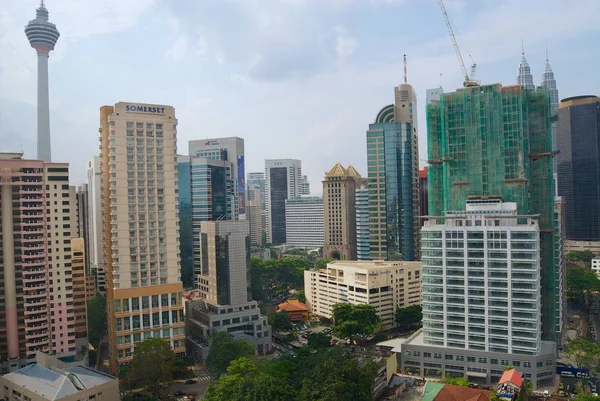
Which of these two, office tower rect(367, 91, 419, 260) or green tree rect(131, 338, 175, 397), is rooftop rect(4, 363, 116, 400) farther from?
office tower rect(367, 91, 419, 260)

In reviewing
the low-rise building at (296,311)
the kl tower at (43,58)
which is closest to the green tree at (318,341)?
the low-rise building at (296,311)

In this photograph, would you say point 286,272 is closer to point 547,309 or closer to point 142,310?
point 142,310

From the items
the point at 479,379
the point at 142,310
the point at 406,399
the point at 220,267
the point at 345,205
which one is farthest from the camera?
the point at 345,205

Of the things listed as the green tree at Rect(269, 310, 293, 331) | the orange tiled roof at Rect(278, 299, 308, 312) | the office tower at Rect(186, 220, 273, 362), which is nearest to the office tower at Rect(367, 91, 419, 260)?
the orange tiled roof at Rect(278, 299, 308, 312)

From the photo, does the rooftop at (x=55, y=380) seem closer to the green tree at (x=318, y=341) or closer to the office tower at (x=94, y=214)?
the green tree at (x=318, y=341)


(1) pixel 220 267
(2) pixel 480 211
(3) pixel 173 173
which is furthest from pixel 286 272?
(2) pixel 480 211
